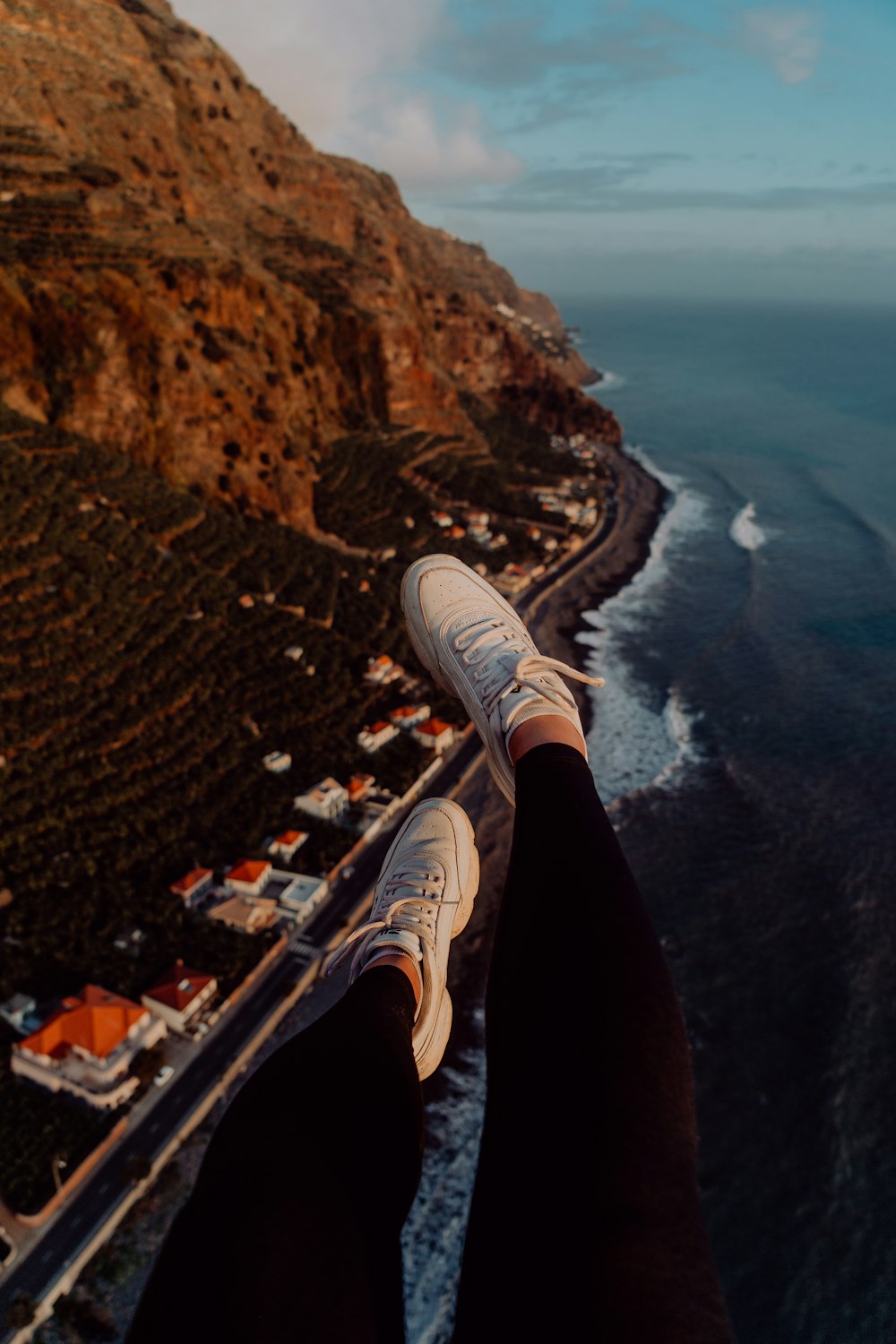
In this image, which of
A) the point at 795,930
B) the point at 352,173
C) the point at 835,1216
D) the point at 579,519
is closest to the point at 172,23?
the point at 352,173

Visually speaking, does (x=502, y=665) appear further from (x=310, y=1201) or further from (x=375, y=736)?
(x=375, y=736)

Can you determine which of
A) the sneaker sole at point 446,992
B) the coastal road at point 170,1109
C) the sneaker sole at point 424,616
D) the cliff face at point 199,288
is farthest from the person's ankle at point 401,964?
the cliff face at point 199,288

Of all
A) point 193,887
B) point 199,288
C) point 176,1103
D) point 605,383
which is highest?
point 199,288

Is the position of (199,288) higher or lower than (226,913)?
higher

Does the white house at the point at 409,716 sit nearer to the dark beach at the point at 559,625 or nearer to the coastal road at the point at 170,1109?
the dark beach at the point at 559,625

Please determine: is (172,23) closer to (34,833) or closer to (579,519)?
(579,519)

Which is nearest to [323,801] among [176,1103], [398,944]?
[176,1103]

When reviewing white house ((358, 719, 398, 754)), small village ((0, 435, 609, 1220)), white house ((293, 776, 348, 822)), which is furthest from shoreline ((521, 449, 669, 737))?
white house ((293, 776, 348, 822))
